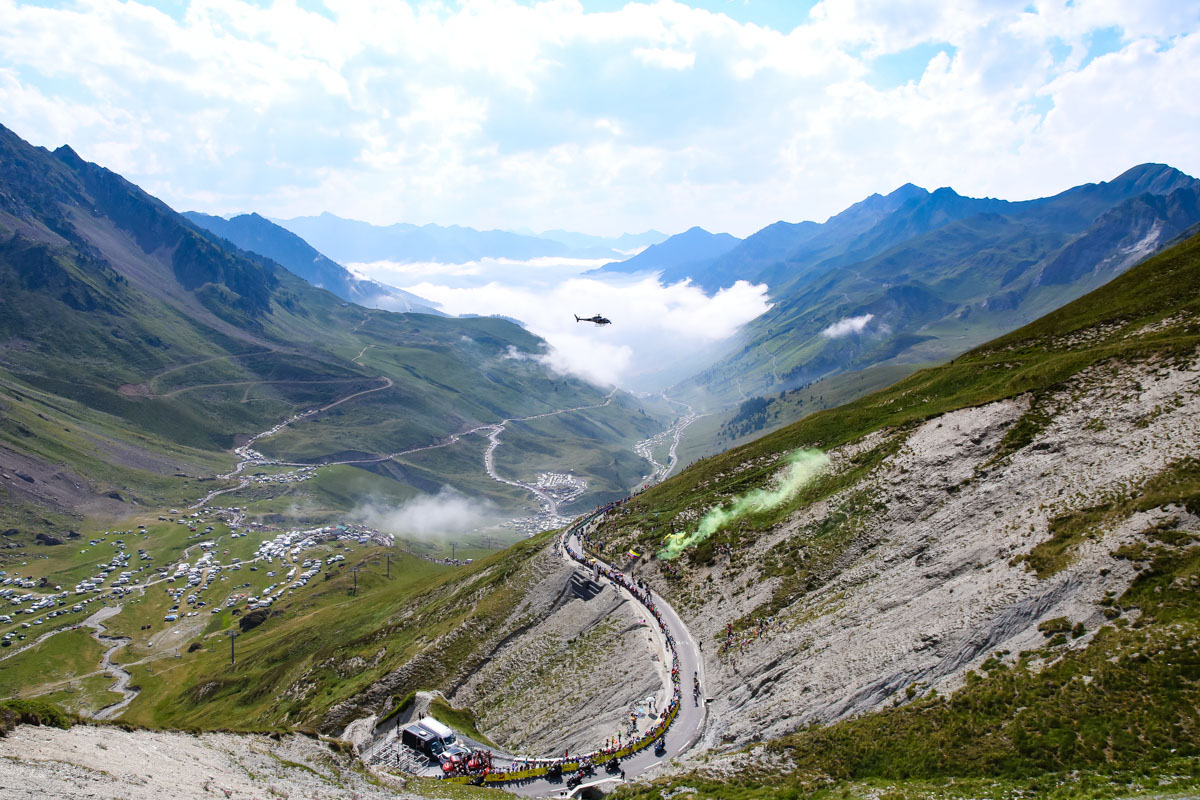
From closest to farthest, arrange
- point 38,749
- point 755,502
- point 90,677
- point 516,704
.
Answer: point 38,749, point 516,704, point 755,502, point 90,677

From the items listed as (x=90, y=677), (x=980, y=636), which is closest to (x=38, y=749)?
(x=980, y=636)

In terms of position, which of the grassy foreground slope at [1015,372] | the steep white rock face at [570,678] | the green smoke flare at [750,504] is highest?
the grassy foreground slope at [1015,372]

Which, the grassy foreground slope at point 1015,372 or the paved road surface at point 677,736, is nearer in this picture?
the paved road surface at point 677,736

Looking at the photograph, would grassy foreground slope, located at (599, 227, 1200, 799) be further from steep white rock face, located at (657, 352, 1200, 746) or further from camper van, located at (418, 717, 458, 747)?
camper van, located at (418, 717, 458, 747)

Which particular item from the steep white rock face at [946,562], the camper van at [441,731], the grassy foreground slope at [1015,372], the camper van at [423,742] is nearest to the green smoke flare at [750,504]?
the grassy foreground slope at [1015,372]

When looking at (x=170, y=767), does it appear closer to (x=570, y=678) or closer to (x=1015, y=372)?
(x=570, y=678)

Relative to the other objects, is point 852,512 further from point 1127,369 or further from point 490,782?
point 490,782

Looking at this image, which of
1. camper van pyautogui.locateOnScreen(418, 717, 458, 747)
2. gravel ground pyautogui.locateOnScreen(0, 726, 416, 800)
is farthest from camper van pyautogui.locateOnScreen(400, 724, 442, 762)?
gravel ground pyautogui.locateOnScreen(0, 726, 416, 800)

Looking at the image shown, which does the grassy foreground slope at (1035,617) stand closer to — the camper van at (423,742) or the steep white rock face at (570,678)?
the steep white rock face at (570,678)
